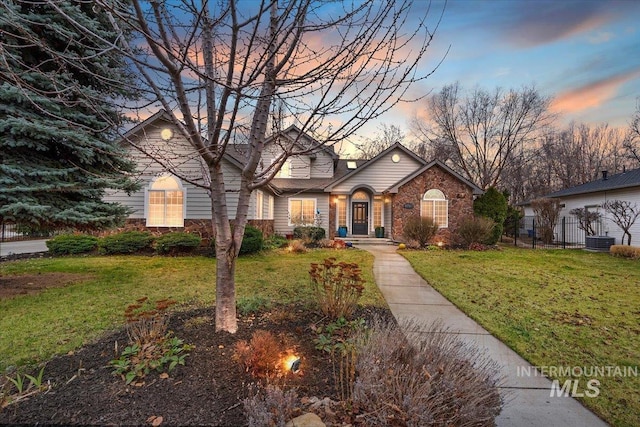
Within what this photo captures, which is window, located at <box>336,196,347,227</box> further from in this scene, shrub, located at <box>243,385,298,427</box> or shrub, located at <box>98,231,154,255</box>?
shrub, located at <box>243,385,298,427</box>

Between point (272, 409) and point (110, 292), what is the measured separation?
6.02m

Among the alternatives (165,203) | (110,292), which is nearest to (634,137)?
(165,203)

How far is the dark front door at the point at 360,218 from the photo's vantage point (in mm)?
19781

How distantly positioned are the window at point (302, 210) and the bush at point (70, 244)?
32.3 feet

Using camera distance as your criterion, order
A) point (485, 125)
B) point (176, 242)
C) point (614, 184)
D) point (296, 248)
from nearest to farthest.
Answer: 1. point (176, 242)
2. point (296, 248)
3. point (614, 184)
4. point (485, 125)

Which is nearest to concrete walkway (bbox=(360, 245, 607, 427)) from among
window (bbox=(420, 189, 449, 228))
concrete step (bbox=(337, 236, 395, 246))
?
concrete step (bbox=(337, 236, 395, 246))

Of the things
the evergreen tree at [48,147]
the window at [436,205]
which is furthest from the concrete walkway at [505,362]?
the window at [436,205]

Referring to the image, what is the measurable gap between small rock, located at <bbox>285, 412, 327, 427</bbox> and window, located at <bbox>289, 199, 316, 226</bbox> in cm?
1650

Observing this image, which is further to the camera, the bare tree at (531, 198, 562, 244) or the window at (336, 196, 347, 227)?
the window at (336, 196, 347, 227)

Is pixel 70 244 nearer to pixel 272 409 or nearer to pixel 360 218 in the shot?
pixel 272 409

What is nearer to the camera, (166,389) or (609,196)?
(166,389)

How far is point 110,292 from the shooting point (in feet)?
21.6

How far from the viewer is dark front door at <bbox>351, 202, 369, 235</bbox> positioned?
19781 mm

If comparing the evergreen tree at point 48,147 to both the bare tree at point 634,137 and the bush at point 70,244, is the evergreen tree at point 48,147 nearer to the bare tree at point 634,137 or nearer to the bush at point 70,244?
the bush at point 70,244
